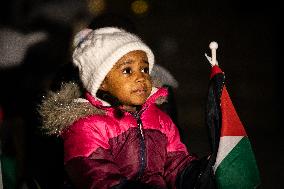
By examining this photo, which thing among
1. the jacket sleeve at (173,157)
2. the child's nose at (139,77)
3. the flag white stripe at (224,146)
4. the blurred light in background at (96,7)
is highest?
the blurred light in background at (96,7)

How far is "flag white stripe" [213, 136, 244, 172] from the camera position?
160 cm

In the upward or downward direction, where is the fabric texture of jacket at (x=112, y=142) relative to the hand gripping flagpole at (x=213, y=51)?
downward

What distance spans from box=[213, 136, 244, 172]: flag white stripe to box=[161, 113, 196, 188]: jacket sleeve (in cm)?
20

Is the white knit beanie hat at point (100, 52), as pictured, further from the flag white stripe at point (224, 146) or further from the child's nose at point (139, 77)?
the flag white stripe at point (224, 146)

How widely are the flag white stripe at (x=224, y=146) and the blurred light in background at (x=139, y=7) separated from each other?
267 cm

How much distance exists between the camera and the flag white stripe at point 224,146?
5.25 feet

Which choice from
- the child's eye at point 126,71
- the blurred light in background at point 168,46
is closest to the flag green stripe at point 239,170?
the child's eye at point 126,71

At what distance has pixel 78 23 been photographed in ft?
12.9

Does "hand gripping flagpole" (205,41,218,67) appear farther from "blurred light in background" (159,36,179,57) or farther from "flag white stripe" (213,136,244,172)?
"blurred light in background" (159,36,179,57)

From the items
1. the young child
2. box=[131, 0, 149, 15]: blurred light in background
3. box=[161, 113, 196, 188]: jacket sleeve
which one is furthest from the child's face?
box=[131, 0, 149, 15]: blurred light in background

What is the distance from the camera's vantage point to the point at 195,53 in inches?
171

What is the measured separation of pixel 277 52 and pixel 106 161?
11.5ft

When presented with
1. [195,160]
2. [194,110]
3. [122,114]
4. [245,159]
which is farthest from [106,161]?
[194,110]

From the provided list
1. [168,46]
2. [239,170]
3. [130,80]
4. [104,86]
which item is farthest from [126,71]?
[168,46]
